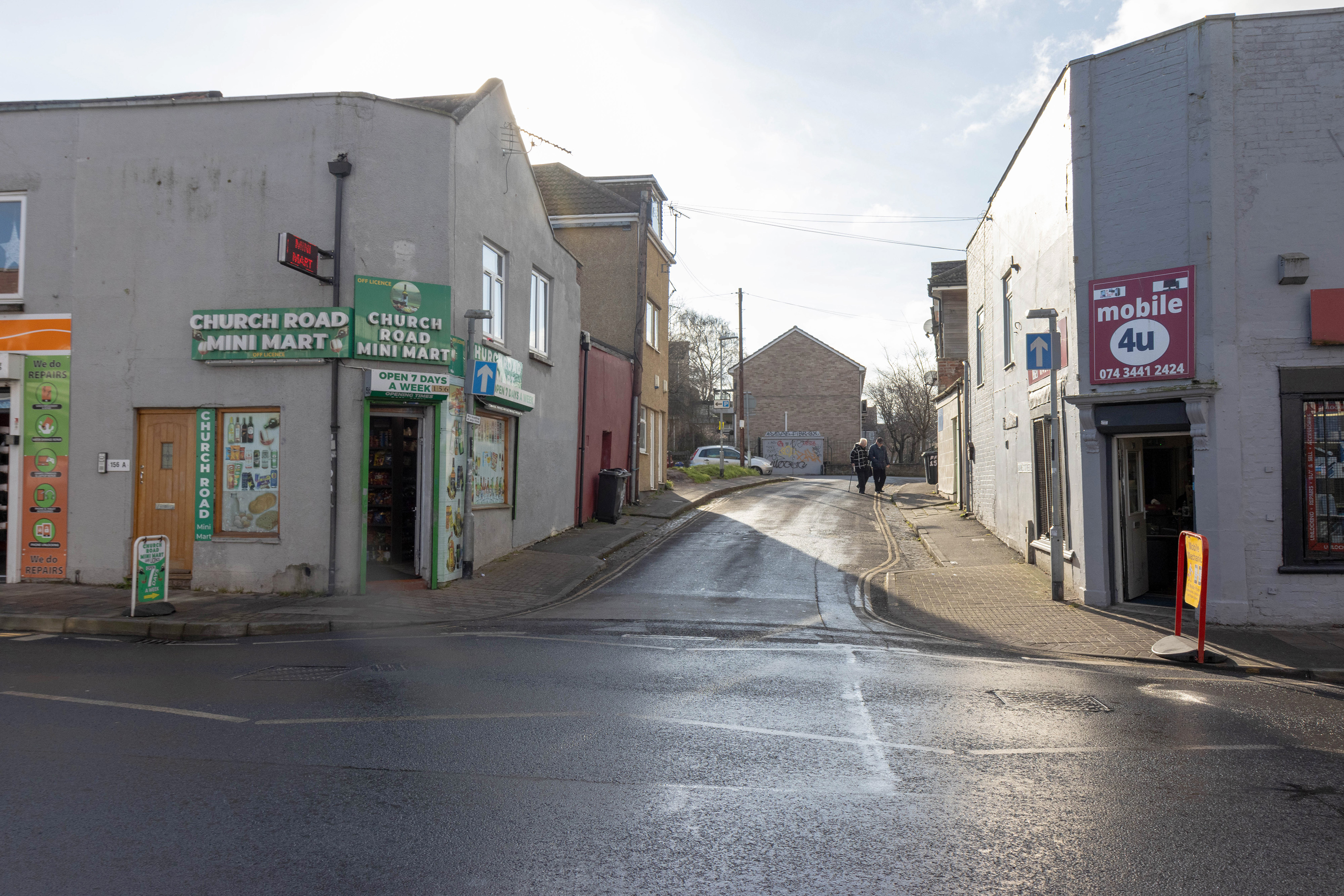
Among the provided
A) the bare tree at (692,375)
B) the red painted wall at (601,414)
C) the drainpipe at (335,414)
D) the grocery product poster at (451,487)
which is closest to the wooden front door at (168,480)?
the drainpipe at (335,414)

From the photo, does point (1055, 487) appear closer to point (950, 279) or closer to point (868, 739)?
point (868, 739)

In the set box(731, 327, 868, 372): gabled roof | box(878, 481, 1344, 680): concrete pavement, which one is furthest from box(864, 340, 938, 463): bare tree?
box(878, 481, 1344, 680): concrete pavement

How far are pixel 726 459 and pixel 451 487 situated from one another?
31164 millimetres

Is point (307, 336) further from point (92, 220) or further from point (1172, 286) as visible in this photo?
point (1172, 286)

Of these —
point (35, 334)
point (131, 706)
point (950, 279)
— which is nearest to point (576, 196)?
point (950, 279)

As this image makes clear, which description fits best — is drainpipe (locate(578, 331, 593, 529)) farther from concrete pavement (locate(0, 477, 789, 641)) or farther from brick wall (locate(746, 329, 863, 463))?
brick wall (locate(746, 329, 863, 463))

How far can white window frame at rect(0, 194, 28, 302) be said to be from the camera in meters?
13.1

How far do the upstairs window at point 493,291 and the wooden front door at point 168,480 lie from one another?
4460 millimetres

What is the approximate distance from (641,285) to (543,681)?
55.3 ft

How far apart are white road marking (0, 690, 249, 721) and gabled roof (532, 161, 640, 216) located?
66.2 ft

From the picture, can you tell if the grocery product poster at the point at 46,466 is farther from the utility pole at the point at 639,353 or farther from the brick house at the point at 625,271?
the utility pole at the point at 639,353

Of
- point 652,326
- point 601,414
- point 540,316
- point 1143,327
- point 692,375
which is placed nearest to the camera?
point 1143,327

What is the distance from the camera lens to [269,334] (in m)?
12.3

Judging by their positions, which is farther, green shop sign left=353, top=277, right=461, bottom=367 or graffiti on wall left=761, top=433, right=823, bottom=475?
graffiti on wall left=761, top=433, right=823, bottom=475
